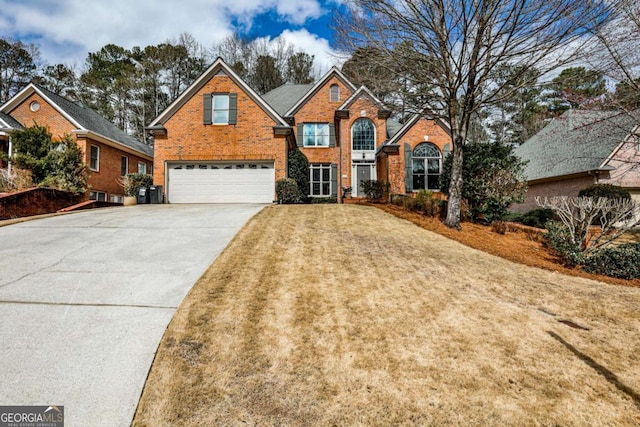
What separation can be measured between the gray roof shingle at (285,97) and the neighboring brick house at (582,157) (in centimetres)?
1547

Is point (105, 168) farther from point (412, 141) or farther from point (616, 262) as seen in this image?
point (616, 262)

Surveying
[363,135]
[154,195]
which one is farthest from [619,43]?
[154,195]

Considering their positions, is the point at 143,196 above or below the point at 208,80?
below

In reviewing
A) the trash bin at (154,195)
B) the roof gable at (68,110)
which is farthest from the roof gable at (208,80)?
the roof gable at (68,110)

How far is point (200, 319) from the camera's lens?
3914mm

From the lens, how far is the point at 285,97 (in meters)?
24.0

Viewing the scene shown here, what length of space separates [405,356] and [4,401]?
3520mm

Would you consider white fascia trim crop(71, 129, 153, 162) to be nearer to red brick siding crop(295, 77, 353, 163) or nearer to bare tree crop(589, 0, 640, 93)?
red brick siding crop(295, 77, 353, 163)

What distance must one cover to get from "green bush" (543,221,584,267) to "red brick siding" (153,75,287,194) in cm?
1142

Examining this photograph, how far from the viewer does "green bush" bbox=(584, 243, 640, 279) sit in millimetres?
6680

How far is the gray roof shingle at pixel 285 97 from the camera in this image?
74.9 ft

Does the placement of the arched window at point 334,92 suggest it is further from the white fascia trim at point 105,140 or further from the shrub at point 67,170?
the shrub at point 67,170

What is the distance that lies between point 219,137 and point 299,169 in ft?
14.9

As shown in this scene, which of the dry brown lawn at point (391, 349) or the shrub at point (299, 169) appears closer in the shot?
the dry brown lawn at point (391, 349)
